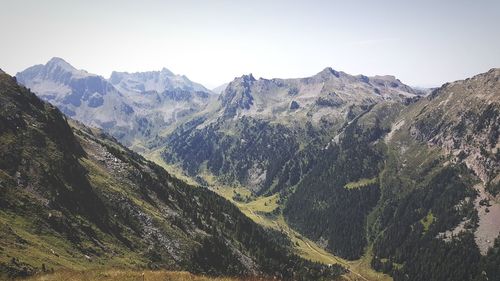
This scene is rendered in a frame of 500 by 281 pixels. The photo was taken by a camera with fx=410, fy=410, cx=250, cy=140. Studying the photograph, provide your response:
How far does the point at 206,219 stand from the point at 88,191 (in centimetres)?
5744

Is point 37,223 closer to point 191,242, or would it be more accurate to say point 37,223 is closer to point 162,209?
point 191,242

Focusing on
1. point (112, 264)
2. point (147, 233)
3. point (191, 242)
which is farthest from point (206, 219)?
point (112, 264)

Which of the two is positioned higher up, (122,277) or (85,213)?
(122,277)

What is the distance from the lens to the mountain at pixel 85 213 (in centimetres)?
6600

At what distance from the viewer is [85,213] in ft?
290

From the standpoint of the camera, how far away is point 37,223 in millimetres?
71062

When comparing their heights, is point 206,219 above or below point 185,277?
below

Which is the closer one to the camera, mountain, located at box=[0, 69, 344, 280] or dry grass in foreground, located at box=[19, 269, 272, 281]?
dry grass in foreground, located at box=[19, 269, 272, 281]

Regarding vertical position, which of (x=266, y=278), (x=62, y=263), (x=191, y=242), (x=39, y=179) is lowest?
(x=191, y=242)

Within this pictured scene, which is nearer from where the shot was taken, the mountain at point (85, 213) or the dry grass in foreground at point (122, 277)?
the dry grass in foreground at point (122, 277)

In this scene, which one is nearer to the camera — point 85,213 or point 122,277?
point 122,277

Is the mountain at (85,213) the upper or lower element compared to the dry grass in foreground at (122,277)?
lower

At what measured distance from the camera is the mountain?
66.0 m

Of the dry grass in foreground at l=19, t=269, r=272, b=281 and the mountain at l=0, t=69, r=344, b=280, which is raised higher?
the dry grass in foreground at l=19, t=269, r=272, b=281
